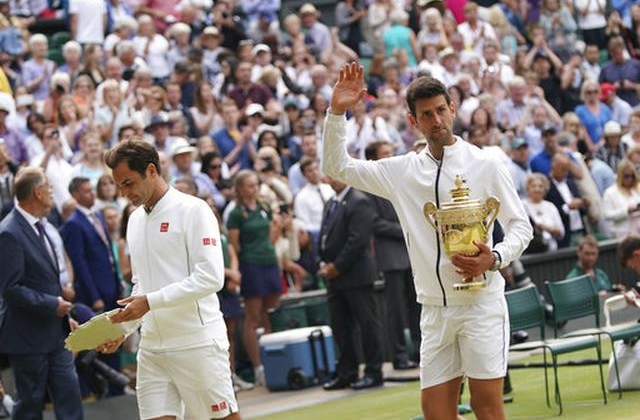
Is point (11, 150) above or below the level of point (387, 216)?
above

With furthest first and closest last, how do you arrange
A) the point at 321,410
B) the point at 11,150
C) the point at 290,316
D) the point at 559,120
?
Answer: the point at 559,120, the point at 11,150, the point at 290,316, the point at 321,410

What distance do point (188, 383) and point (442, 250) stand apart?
1.49m

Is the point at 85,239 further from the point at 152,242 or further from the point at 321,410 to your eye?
the point at 152,242

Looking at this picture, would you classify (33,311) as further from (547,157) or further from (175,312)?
(547,157)

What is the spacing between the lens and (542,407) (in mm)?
12625

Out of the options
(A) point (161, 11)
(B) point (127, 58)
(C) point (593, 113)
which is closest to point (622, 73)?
(C) point (593, 113)

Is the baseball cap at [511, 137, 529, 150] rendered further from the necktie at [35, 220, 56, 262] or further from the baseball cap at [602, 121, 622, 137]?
the necktie at [35, 220, 56, 262]

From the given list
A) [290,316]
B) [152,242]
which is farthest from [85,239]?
[152,242]

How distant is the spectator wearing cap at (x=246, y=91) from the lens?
2152 centimetres

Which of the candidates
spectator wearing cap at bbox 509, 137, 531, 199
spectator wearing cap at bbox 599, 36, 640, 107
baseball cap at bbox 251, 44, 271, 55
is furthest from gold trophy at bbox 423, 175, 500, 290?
spectator wearing cap at bbox 599, 36, 640, 107

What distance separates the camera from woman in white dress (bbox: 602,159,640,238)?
1959cm

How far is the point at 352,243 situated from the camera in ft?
48.8

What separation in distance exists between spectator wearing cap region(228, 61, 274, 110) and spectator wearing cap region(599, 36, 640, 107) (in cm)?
695

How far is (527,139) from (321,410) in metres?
9.53
